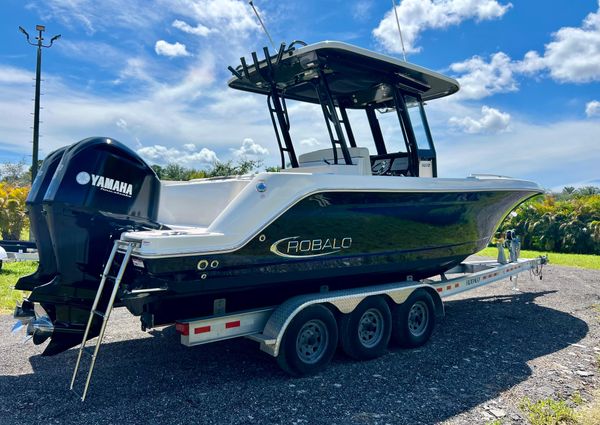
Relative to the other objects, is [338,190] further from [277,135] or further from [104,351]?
[104,351]

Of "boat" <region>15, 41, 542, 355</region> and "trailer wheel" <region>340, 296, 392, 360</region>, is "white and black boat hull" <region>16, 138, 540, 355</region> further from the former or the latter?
"trailer wheel" <region>340, 296, 392, 360</region>

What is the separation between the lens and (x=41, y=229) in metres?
3.94

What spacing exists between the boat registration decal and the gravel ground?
43.8 inches

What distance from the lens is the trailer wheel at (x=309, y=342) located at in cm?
422

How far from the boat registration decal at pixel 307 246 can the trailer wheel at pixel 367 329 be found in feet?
2.14

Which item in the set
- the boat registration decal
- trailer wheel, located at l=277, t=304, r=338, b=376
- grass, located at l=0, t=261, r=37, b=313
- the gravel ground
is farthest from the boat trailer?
grass, located at l=0, t=261, r=37, b=313

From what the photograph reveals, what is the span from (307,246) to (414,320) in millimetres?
1829

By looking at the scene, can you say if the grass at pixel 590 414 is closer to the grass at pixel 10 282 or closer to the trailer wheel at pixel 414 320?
the trailer wheel at pixel 414 320

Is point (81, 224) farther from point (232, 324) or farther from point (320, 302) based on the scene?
point (320, 302)

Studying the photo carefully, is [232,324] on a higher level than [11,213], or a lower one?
lower

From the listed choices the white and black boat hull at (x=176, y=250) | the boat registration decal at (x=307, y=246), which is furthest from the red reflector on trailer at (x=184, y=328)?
the boat registration decal at (x=307, y=246)

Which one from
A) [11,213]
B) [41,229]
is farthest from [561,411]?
[11,213]

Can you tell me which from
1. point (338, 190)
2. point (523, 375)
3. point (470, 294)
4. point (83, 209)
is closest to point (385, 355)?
point (523, 375)

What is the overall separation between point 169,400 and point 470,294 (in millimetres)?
5941
